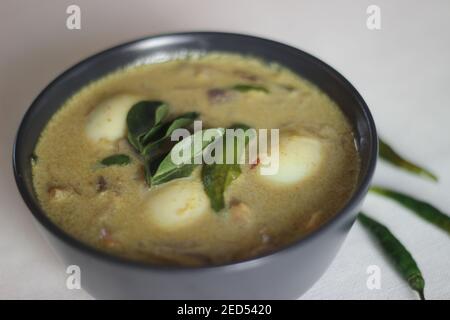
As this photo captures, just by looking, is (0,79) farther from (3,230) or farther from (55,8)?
(3,230)

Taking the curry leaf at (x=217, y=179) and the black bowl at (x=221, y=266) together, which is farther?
the curry leaf at (x=217, y=179)

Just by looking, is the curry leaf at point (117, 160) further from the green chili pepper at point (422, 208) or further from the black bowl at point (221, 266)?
the green chili pepper at point (422, 208)

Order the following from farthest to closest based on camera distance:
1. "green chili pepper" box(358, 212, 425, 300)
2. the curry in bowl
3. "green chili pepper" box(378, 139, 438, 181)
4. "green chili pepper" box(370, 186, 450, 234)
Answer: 1. "green chili pepper" box(378, 139, 438, 181)
2. "green chili pepper" box(370, 186, 450, 234)
3. "green chili pepper" box(358, 212, 425, 300)
4. the curry in bowl

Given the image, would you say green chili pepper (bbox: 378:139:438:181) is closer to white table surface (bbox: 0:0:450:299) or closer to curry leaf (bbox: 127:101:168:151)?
white table surface (bbox: 0:0:450:299)

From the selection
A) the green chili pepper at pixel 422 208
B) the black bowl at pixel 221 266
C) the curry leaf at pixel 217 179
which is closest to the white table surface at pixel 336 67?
the green chili pepper at pixel 422 208

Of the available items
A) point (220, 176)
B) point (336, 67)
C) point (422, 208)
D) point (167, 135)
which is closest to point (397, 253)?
point (422, 208)

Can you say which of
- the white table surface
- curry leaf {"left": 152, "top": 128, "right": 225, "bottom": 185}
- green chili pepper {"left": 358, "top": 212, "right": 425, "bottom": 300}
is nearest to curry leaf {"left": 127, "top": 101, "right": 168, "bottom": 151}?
curry leaf {"left": 152, "top": 128, "right": 225, "bottom": 185}
